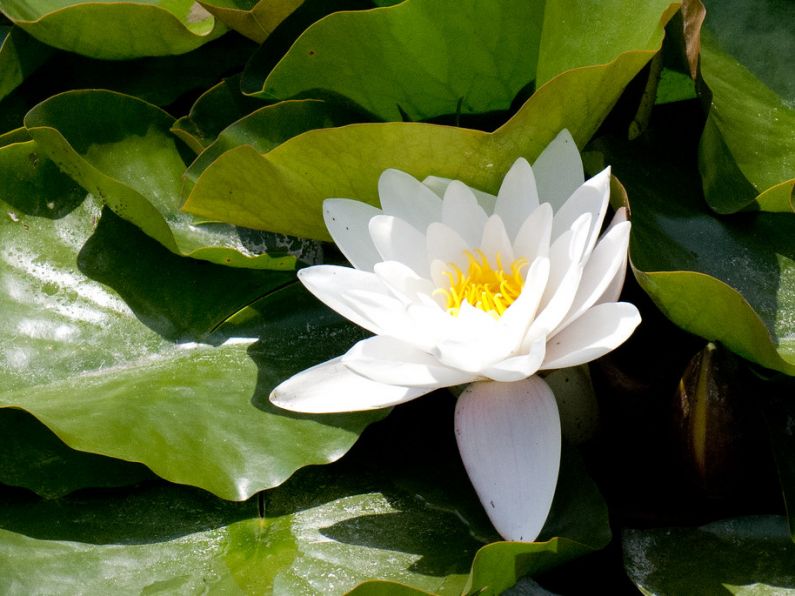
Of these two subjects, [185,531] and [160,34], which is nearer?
[185,531]

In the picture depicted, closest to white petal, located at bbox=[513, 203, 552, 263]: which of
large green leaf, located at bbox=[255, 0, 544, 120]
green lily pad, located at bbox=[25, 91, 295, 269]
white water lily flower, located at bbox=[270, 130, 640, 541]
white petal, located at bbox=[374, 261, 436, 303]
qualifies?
white water lily flower, located at bbox=[270, 130, 640, 541]

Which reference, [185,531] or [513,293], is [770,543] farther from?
[185,531]

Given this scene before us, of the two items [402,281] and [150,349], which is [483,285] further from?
[150,349]

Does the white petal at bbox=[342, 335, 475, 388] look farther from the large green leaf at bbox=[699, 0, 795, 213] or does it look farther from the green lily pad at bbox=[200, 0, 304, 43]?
the green lily pad at bbox=[200, 0, 304, 43]

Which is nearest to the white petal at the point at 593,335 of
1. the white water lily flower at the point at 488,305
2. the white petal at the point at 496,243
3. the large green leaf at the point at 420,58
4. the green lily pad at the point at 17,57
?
the white water lily flower at the point at 488,305

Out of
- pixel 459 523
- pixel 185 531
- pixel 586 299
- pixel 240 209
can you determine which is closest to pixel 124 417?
pixel 185 531

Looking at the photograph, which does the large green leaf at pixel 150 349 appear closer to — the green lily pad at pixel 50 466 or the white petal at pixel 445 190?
the green lily pad at pixel 50 466
